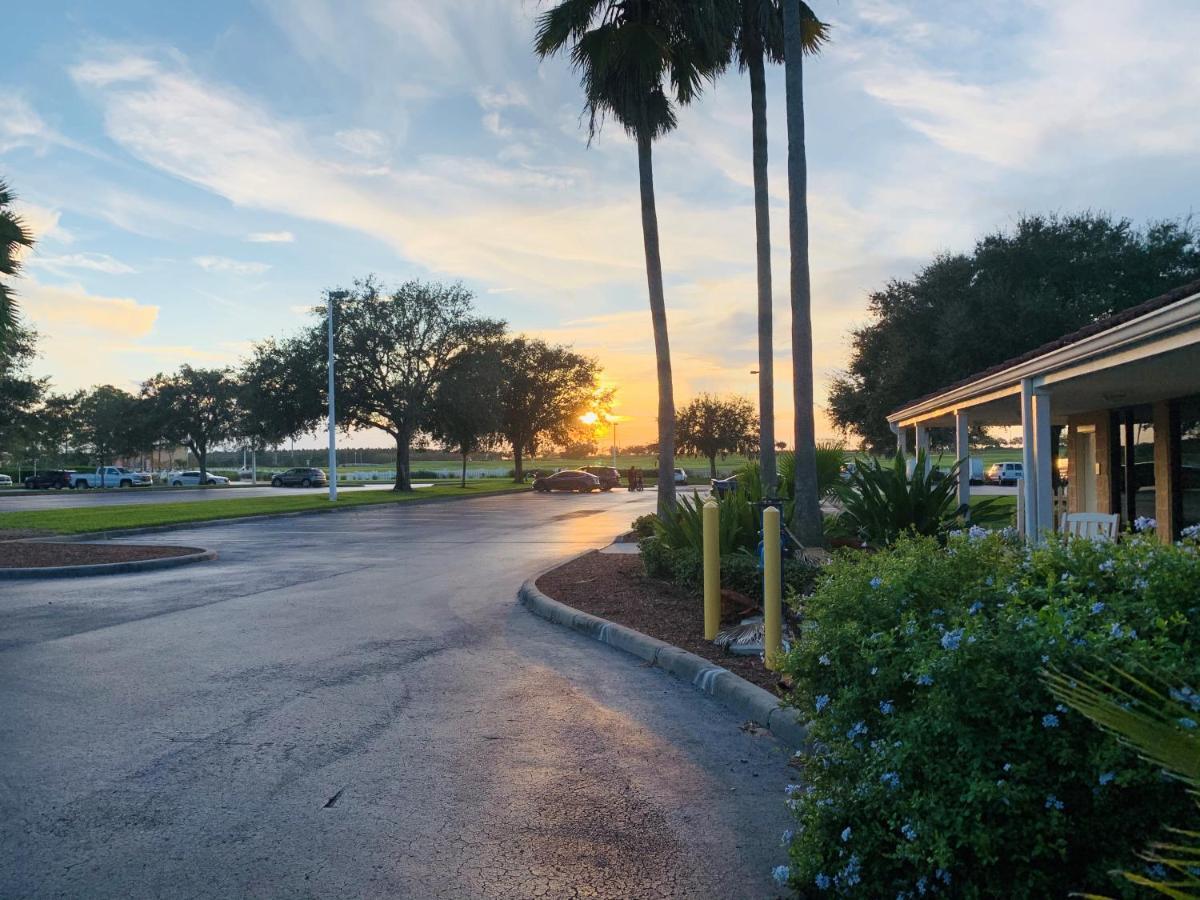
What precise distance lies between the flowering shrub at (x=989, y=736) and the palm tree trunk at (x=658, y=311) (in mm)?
13654

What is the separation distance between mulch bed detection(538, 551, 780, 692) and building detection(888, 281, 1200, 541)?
4.12m

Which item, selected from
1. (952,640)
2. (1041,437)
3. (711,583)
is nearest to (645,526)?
(1041,437)

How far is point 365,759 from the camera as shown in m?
4.92

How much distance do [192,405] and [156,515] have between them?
164 feet

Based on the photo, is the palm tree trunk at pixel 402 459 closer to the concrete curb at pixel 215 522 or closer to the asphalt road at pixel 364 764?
the concrete curb at pixel 215 522

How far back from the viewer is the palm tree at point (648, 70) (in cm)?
1568

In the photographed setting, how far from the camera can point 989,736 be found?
2.77 metres

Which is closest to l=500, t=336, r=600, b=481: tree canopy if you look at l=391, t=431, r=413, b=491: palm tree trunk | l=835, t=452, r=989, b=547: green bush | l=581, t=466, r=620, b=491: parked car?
l=581, t=466, r=620, b=491: parked car

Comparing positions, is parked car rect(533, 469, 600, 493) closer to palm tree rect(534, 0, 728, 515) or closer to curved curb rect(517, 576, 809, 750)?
palm tree rect(534, 0, 728, 515)

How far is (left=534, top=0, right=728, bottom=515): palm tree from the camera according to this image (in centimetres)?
1568

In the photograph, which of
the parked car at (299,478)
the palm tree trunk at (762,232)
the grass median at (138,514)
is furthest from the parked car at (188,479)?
the palm tree trunk at (762,232)

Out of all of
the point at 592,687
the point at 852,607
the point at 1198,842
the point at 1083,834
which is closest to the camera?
the point at 1198,842

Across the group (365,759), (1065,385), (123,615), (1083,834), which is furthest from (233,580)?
(1083,834)

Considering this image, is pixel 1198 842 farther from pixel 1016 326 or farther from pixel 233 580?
pixel 1016 326
